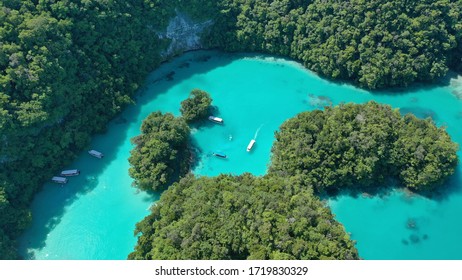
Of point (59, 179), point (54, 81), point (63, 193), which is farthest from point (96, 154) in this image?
point (54, 81)

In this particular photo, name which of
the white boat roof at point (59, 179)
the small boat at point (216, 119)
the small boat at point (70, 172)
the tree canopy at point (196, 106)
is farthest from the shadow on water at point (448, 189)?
the white boat roof at point (59, 179)

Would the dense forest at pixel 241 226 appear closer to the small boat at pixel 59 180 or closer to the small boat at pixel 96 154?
the small boat at pixel 59 180

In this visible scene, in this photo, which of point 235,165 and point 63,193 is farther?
point 235,165

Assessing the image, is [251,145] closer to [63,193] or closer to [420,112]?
[63,193]

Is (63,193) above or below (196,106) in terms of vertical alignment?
below

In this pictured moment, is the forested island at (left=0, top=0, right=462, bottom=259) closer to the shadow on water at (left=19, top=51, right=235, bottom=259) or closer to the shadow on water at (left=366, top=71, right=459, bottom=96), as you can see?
the shadow on water at (left=366, top=71, right=459, bottom=96)

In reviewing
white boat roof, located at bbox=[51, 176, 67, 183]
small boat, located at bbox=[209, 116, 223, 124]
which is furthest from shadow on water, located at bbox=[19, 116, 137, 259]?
small boat, located at bbox=[209, 116, 223, 124]

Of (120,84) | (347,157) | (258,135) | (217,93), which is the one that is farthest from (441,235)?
(120,84)
